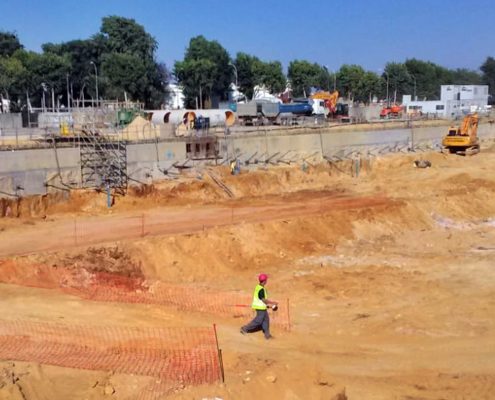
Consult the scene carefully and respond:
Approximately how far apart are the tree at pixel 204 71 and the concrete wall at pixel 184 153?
142ft

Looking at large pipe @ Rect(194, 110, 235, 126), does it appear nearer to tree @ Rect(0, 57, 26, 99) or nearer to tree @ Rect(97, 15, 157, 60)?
tree @ Rect(0, 57, 26, 99)

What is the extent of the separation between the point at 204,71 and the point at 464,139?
48386 mm

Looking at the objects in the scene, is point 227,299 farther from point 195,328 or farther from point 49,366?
point 49,366

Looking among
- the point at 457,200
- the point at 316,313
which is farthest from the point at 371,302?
the point at 457,200

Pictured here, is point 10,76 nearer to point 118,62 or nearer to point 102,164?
point 118,62

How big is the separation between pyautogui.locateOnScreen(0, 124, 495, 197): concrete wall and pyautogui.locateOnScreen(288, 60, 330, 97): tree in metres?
55.8

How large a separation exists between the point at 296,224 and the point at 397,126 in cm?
2852

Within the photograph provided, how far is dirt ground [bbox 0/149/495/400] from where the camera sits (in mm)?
11930

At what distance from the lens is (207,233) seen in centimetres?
2495

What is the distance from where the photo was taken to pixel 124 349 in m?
13.8

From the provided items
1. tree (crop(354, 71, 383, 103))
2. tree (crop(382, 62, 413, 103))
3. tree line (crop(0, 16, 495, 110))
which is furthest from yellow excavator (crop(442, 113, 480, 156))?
tree (crop(382, 62, 413, 103))

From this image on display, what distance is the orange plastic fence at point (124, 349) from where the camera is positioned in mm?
12016

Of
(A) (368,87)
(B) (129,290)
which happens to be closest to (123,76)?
(A) (368,87)

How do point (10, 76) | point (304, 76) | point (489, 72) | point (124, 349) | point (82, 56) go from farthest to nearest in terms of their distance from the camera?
point (489, 72) < point (304, 76) < point (82, 56) < point (10, 76) < point (124, 349)
